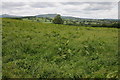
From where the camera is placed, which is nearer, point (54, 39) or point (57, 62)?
point (57, 62)

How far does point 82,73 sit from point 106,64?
209 centimetres

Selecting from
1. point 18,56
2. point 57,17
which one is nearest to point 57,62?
point 18,56

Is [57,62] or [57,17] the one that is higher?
[57,17]

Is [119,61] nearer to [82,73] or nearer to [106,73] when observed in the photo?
[106,73]

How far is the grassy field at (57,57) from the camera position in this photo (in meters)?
10.9

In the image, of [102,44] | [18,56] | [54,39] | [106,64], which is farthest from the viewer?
[54,39]

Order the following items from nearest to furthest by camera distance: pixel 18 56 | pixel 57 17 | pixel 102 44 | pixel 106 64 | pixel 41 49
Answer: pixel 106 64 → pixel 18 56 → pixel 41 49 → pixel 102 44 → pixel 57 17

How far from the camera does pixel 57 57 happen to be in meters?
13.5

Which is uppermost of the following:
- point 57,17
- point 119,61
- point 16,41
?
point 57,17

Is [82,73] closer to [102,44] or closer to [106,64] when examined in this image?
[106,64]

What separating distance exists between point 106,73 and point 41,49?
698cm

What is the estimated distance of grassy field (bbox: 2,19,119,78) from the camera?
430 inches

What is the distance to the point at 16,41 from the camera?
55.9 feet

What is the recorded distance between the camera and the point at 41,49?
15.3m
